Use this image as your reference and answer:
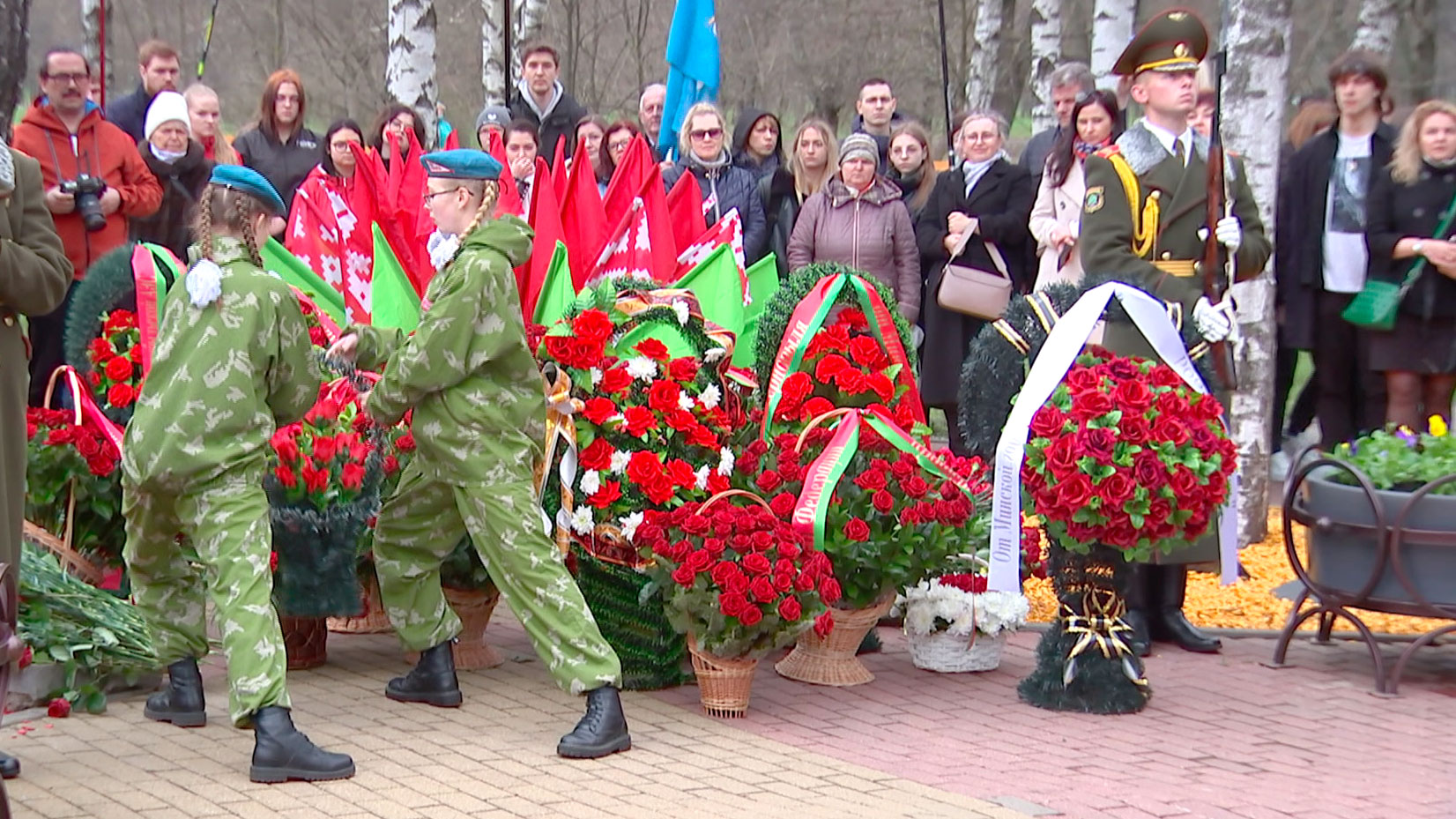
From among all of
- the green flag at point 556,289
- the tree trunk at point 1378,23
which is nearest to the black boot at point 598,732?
the green flag at point 556,289

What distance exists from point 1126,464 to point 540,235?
265 centimetres

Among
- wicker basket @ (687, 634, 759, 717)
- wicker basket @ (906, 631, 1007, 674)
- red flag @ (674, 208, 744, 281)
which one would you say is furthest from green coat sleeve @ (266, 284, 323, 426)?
wicker basket @ (906, 631, 1007, 674)

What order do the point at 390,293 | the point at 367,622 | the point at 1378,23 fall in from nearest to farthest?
the point at 390,293
the point at 367,622
the point at 1378,23

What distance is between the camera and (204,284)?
15.9ft

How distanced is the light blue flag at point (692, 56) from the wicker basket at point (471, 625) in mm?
3894

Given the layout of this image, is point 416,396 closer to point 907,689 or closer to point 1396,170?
point 907,689

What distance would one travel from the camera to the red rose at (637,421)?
19.3 ft

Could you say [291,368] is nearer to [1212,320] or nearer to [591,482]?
[591,482]

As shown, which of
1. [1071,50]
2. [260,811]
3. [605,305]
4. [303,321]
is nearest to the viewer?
[260,811]

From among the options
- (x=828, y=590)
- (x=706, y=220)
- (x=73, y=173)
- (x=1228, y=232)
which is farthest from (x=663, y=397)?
(x=73, y=173)

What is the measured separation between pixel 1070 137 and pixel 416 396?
459 cm

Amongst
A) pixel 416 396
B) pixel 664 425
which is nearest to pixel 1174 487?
pixel 664 425

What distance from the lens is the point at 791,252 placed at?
9.06 meters

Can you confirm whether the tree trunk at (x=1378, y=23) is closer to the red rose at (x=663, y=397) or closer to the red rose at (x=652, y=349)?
the red rose at (x=652, y=349)
